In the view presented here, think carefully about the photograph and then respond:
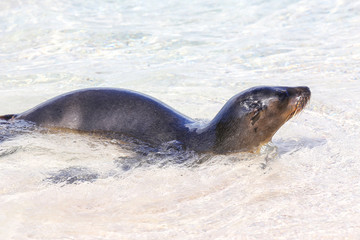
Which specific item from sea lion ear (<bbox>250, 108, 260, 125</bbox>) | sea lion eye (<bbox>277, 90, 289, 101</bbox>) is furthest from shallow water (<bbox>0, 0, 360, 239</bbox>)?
sea lion eye (<bbox>277, 90, 289, 101</bbox>)

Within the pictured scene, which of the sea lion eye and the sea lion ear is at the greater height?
the sea lion eye

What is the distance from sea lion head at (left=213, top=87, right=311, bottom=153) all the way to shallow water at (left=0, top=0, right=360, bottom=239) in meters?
0.13

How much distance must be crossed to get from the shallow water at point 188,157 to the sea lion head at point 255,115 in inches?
5.0

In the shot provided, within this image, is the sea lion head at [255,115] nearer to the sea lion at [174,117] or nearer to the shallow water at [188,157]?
the sea lion at [174,117]

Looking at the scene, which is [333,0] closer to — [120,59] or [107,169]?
[120,59]

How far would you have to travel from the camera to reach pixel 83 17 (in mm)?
10086

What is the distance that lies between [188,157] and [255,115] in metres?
0.58

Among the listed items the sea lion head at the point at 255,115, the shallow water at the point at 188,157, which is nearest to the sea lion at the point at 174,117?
the sea lion head at the point at 255,115

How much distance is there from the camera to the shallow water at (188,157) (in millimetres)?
2816

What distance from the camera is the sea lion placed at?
3.68 m

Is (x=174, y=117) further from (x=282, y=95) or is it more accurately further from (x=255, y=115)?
(x=282, y=95)

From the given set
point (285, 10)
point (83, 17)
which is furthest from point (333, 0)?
point (83, 17)

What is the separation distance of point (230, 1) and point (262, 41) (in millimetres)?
3450

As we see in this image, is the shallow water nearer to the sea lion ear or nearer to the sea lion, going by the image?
the sea lion
